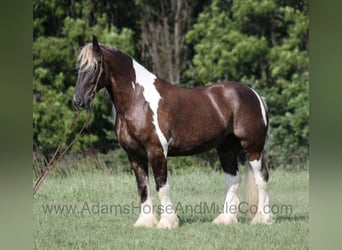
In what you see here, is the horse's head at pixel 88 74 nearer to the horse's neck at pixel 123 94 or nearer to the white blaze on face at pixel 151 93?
the horse's neck at pixel 123 94

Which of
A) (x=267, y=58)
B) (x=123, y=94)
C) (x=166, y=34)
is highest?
(x=123, y=94)

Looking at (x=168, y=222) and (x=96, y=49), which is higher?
(x=96, y=49)

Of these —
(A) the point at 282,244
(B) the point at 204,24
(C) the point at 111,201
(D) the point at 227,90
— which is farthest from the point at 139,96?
(B) the point at 204,24

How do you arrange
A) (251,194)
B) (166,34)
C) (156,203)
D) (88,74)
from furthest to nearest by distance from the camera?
1. (166,34)
2. (156,203)
3. (251,194)
4. (88,74)

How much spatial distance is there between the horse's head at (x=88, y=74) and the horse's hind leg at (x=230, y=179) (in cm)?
155

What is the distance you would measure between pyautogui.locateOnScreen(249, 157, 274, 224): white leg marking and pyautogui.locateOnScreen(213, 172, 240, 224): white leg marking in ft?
0.65

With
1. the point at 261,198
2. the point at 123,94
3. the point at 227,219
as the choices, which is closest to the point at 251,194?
the point at 261,198

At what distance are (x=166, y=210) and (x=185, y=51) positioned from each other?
7970 mm

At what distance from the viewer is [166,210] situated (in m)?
5.36

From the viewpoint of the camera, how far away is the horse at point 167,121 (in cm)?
523

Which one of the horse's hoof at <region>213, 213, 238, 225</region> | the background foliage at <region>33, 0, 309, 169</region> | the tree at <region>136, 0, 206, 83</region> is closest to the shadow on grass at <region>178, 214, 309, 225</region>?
the horse's hoof at <region>213, 213, 238, 225</region>

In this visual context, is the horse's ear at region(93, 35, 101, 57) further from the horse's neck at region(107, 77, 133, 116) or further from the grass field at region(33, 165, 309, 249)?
the grass field at region(33, 165, 309, 249)

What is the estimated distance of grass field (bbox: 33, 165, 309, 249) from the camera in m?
4.93

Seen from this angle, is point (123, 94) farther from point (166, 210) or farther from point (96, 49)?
point (166, 210)
